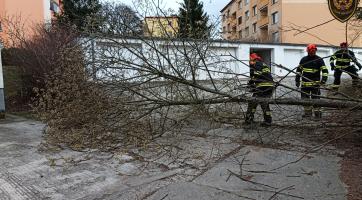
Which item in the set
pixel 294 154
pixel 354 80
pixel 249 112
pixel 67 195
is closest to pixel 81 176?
pixel 67 195

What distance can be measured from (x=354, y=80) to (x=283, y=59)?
2855 centimetres

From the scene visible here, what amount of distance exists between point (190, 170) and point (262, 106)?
1.36 metres

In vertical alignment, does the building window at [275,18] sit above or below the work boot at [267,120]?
above

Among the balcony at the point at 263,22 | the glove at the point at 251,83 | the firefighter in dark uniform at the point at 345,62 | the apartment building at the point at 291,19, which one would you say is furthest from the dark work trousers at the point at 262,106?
the balcony at the point at 263,22

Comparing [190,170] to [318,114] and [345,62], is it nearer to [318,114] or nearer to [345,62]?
[318,114]

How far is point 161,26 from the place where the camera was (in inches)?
271

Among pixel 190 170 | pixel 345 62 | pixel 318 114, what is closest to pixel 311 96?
pixel 318 114

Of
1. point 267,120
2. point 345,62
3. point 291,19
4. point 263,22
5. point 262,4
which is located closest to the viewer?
point 267,120

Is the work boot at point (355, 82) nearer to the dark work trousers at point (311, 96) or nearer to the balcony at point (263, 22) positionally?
the dark work trousers at point (311, 96)

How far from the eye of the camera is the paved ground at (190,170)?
5.07 metres

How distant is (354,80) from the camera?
214 inches

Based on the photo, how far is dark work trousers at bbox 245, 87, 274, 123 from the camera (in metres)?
5.43

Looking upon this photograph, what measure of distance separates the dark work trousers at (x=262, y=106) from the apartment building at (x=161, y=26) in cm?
199

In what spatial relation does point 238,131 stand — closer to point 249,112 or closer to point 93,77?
point 249,112
